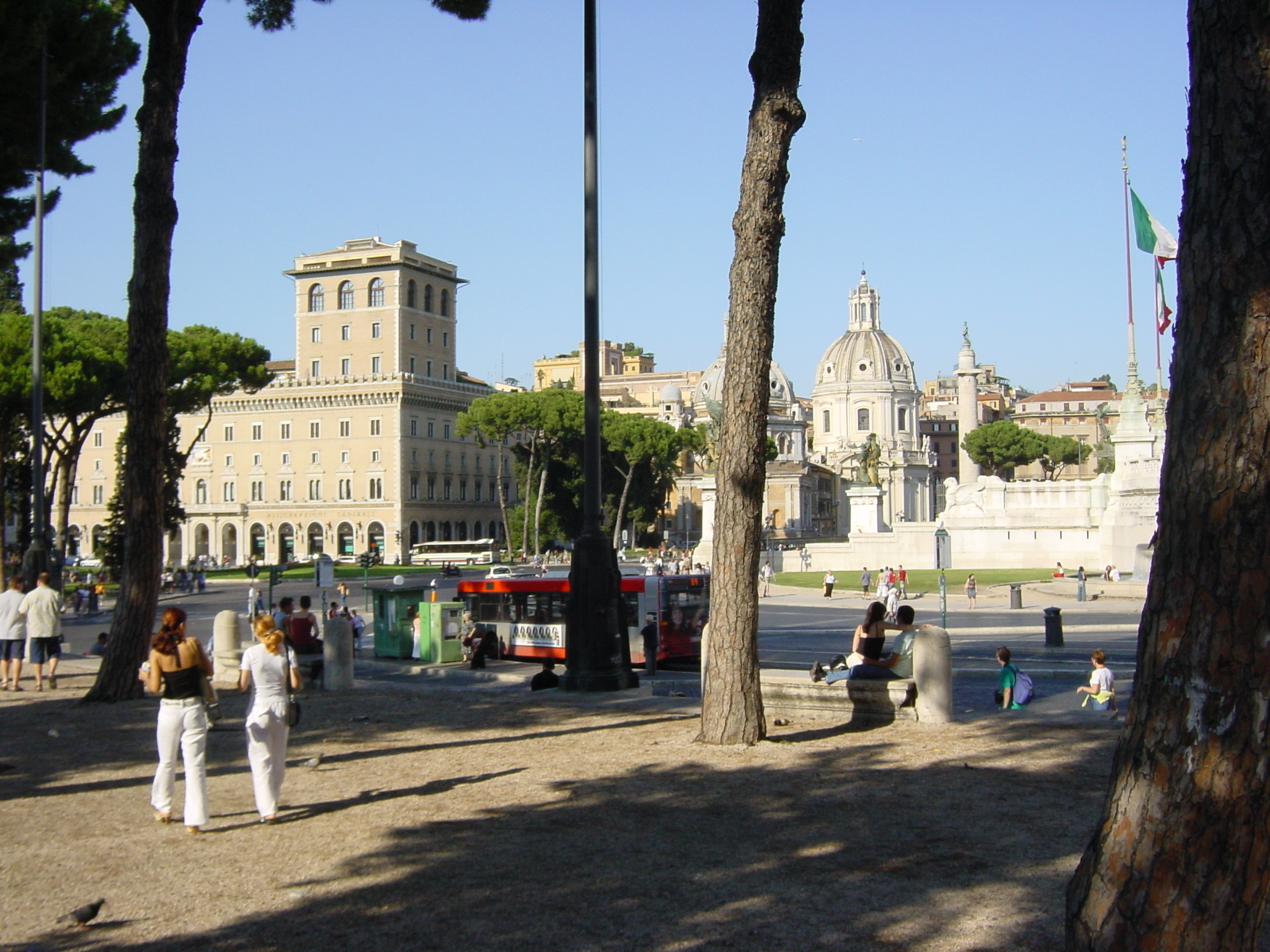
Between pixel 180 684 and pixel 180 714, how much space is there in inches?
7.1

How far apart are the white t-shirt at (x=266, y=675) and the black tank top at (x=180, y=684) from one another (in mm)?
299

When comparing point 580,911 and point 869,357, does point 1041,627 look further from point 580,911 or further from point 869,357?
point 869,357

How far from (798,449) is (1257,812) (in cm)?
12493

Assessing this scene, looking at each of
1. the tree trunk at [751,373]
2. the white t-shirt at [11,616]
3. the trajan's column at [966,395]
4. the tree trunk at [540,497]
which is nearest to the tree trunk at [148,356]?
the white t-shirt at [11,616]

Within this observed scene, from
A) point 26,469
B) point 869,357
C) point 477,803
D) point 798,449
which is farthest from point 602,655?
point 869,357

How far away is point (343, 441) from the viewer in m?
78.9

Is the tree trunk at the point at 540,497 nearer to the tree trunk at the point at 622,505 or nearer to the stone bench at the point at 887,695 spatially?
the tree trunk at the point at 622,505

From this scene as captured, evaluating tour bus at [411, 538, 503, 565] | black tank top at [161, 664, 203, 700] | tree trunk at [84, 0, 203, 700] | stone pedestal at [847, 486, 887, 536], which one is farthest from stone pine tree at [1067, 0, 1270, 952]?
tour bus at [411, 538, 503, 565]

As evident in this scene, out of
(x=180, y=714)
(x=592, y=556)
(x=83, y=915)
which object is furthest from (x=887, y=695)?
(x=83, y=915)

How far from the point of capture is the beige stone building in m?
77.8

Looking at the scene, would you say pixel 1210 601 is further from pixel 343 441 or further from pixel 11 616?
pixel 343 441

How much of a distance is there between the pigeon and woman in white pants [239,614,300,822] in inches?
66.6

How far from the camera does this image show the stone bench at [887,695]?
10.1 metres

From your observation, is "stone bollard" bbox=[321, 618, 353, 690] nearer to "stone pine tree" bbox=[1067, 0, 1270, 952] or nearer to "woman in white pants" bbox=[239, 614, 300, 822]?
"woman in white pants" bbox=[239, 614, 300, 822]
